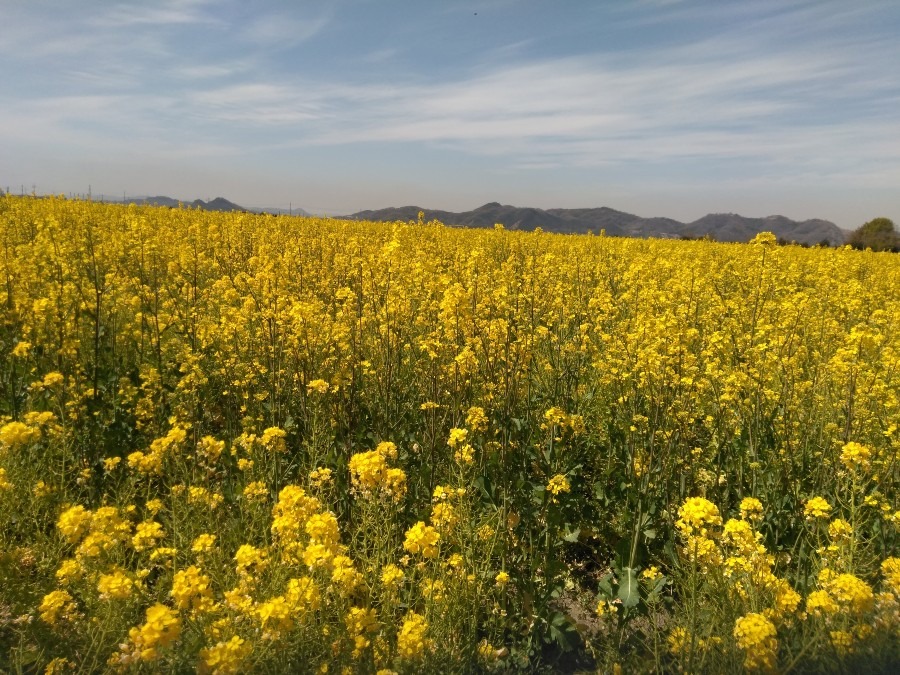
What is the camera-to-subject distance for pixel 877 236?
93.1 ft

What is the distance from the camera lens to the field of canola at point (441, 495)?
186 centimetres

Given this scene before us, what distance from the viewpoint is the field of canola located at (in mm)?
1857

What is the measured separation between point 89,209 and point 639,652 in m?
16.2

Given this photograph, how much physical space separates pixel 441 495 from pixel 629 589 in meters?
1.03

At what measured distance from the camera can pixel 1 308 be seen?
445cm

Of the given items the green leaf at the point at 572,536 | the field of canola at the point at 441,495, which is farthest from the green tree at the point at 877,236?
the green leaf at the point at 572,536

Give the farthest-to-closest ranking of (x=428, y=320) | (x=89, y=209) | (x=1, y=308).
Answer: (x=89, y=209), (x=428, y=320), (x=1, y=308)

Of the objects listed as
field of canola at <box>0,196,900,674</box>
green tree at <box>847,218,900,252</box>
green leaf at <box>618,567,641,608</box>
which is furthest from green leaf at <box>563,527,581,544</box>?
green tree at <box>847,218,900,252</box>

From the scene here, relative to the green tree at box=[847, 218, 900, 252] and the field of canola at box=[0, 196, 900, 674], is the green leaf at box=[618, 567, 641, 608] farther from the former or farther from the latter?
the green tree at box=[847, 218, 900, 252]

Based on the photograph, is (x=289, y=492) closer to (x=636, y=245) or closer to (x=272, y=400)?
(x=272, y=400)

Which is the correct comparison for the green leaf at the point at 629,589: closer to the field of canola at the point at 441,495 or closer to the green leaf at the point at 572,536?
the field of canola at the point at 441,495

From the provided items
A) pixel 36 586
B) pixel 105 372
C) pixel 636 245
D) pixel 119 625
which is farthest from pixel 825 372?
pixel 636 245

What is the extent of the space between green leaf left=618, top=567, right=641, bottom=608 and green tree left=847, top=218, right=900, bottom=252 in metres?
25.4

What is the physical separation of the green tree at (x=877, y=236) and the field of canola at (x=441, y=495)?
23970 mm
